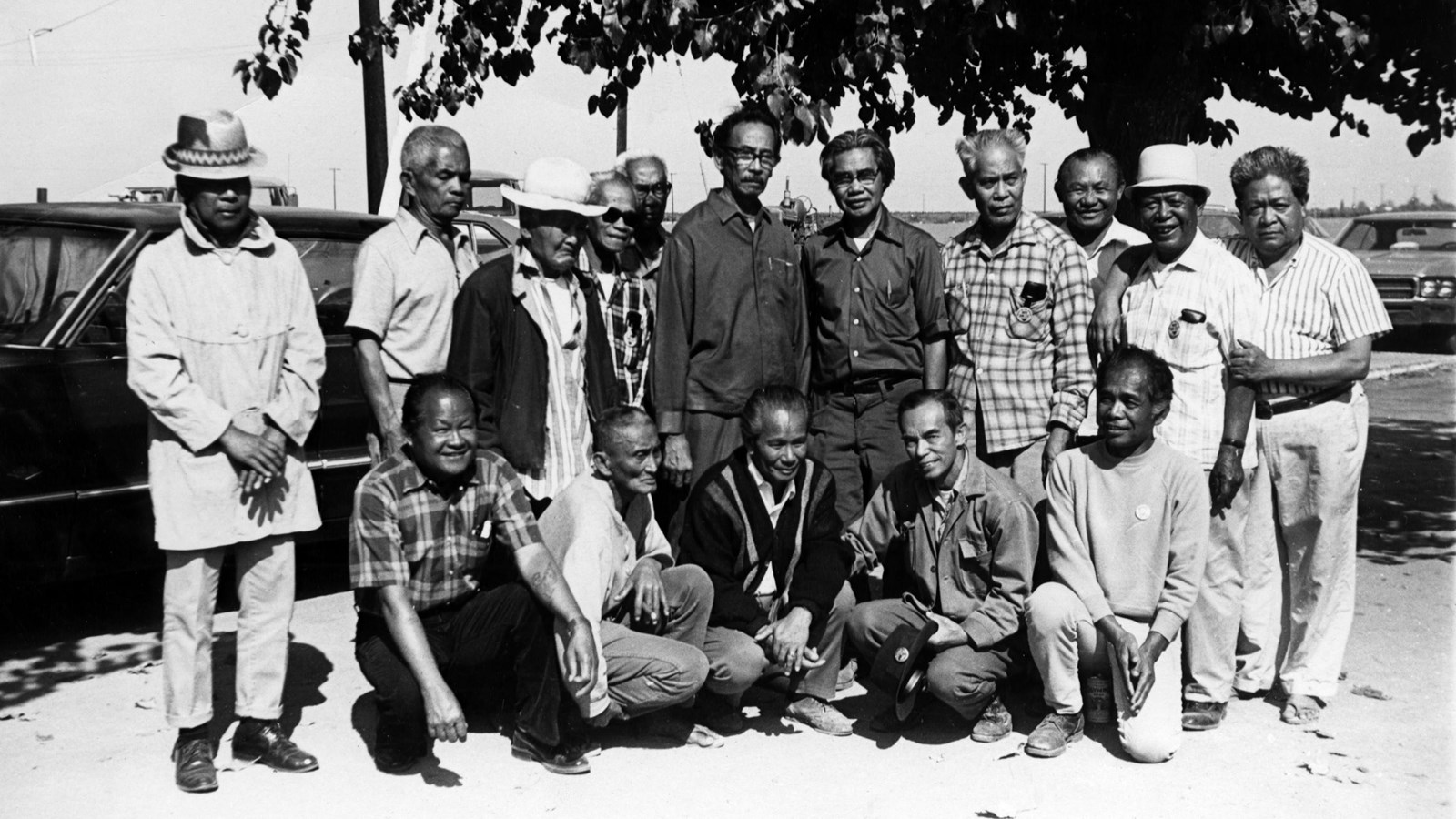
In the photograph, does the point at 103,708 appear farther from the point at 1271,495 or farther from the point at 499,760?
the point at 1271,495

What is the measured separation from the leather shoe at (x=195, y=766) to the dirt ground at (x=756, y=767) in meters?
0.04

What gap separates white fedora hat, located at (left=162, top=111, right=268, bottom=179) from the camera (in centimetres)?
409

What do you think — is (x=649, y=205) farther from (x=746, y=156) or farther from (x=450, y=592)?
(x=450, y=592)

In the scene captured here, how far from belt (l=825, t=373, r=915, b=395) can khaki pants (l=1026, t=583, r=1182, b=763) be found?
1010mm

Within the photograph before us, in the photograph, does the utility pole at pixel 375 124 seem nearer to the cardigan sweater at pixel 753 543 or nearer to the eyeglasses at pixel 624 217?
the eyeglasses at pixel 624 217

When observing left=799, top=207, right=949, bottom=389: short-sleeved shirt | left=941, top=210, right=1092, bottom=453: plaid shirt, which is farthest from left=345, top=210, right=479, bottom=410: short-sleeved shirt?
left=941, top=210, right=1092, bottom=453: plaid shirt

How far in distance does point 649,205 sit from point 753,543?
1.77 metres

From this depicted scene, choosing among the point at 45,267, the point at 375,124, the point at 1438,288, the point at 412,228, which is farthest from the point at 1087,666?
the point at 1438,288

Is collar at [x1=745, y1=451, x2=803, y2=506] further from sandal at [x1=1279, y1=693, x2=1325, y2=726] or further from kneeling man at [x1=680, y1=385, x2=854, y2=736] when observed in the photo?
sandal at [x1=1279, y1=693, x2=1325, y2=726]

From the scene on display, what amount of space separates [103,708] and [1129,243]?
14.0 ft

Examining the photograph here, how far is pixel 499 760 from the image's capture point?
439cm

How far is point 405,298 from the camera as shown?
4672mm

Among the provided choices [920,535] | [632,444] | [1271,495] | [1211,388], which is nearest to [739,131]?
[632,444]

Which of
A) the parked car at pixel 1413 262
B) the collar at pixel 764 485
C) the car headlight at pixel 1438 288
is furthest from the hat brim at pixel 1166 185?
the car headlight at pixel 1438 288
